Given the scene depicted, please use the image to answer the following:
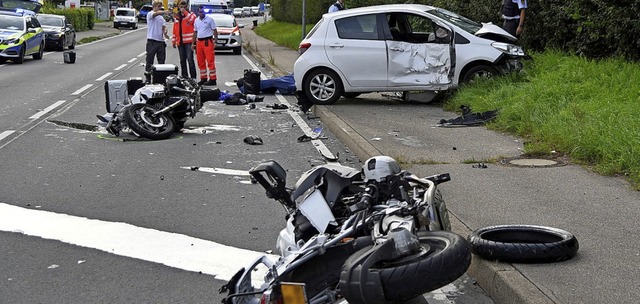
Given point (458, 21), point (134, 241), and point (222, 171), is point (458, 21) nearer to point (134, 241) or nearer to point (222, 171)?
point (222, 171)

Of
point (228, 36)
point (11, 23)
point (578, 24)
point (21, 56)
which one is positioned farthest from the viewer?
point (228, 36)

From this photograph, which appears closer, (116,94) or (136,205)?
(136,205)

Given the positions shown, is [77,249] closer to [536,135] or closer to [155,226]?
[155,226]

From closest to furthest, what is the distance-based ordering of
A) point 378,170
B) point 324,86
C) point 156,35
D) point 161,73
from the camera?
point 378,170 → point 161,73 → point 324,86 → point 156,35

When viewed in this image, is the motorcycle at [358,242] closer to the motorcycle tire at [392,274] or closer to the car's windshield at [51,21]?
the motorcycle tire at [392,274]

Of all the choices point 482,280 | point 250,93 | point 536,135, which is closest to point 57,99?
point 250,93

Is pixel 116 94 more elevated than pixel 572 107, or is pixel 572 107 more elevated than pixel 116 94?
pixel 572 107

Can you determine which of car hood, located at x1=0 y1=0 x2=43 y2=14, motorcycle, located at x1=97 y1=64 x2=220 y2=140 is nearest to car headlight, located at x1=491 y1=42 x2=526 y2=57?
motorcycle, located at x1=97 y1=64 x2=220 y2=140

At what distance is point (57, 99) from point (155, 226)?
11.0m

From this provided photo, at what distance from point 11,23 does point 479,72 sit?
1868 centimetres

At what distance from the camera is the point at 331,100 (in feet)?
52.7

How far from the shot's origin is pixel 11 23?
29.2 meters

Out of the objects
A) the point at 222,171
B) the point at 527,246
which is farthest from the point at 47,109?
the point at 527,246

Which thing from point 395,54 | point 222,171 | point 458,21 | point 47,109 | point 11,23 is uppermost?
point 458,21
